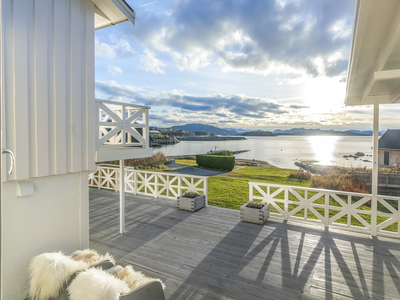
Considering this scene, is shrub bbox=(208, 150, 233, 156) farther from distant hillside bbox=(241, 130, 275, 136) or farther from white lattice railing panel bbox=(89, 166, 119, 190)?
white lattice railing panel bbox=(89, 166, 119, 190)

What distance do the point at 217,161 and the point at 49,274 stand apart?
10189mm

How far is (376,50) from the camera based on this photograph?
9.26ft

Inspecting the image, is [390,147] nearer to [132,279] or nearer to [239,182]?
[239,182]

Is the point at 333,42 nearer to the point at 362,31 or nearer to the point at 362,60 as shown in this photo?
the point at 362,60

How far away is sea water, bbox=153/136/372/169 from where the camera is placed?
29.7 ft

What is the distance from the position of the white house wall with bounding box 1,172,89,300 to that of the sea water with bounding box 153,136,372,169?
846 centimetres

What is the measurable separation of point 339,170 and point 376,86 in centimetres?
622

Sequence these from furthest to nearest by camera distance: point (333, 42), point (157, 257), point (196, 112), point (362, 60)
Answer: point (196, 112)
point (333, 42)
point (157, 257)
point (362, 60)

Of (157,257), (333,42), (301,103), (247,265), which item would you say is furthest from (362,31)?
(301,103)

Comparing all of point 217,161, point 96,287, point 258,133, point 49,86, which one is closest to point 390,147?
point 258,133

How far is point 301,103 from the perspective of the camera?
10.8 m

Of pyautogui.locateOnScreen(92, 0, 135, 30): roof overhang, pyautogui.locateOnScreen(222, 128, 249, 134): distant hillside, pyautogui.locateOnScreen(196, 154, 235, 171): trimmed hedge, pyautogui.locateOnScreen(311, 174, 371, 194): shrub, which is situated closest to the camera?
pyautogui.locateOnScreen(92, 0, 135, 30): roof overhang

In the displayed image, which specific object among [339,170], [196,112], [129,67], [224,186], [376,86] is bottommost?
[224,186]

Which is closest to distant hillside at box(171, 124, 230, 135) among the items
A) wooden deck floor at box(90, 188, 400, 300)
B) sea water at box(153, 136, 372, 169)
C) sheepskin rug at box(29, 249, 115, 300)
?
sea water at box(153, 136, 372, 169)
